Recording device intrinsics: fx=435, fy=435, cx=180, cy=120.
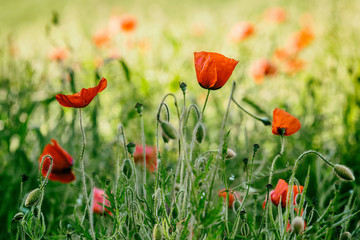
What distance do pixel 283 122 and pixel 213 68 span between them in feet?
0.57

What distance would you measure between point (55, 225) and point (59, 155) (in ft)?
→ 0.94

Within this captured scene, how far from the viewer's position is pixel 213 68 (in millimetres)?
812

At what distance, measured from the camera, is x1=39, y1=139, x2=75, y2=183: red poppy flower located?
1.03 metres

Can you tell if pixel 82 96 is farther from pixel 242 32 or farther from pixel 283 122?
pixel 242 32

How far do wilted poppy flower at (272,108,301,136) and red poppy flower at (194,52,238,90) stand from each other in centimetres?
12

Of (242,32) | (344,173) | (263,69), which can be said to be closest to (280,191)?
(344,173)

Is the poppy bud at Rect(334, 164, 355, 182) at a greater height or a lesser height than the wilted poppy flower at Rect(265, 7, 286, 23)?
lesser

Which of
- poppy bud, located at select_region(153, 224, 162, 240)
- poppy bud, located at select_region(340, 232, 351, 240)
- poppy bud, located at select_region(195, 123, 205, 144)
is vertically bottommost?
poppy bud, located at select_region(340, 232, 351, 240)

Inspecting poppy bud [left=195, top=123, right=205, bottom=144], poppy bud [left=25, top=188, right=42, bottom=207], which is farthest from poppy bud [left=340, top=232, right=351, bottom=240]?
poppy bud [left=25, top=188, right=42, bottom=207]

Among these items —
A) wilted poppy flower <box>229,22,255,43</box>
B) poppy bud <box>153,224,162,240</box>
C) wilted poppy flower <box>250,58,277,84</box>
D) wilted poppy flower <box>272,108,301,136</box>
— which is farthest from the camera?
wilted poppy flower <box>229,22,255,43</box>

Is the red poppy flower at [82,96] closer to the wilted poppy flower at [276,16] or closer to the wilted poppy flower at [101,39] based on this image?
the wilted poppy flower at [101,39]

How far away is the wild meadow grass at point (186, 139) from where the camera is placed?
0.80 m

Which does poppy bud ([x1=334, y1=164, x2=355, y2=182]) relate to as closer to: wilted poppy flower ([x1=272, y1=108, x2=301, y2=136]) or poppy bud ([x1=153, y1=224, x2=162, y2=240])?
wilted poppy flower ([x1=272, y1=108, x2=301, y2=136])

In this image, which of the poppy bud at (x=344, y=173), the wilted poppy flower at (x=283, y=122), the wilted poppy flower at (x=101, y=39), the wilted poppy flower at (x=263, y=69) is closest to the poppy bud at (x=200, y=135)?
the wilted poppy flower at (x=283, y=122)
